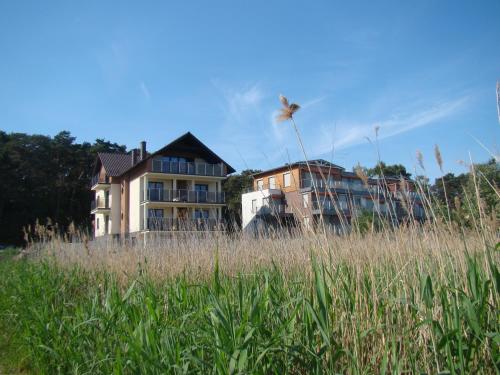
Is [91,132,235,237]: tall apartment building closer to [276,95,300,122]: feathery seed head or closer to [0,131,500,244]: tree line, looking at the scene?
[0,131,500,244]: tree line

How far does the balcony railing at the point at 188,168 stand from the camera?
1221 inches

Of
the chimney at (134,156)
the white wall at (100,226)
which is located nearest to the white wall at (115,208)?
the white wall at (100,226)

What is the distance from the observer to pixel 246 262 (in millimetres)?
5469

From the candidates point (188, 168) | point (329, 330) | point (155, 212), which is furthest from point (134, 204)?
point (329, 330)

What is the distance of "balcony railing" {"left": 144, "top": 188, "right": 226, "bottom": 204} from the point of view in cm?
3039

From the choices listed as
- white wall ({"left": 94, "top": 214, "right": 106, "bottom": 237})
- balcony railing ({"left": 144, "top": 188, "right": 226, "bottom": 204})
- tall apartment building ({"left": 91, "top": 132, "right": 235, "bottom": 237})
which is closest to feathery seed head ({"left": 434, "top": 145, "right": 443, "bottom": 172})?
tall apartment building ({"left": 91, "top": 132, "right": 235, "bottom": 237})

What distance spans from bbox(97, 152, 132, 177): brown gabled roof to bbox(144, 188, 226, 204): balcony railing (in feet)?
26.8

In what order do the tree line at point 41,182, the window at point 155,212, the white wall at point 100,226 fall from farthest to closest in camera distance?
1. the tree line at point 41,182
2. the white wall at point 100,226
3. the window at point 155,212

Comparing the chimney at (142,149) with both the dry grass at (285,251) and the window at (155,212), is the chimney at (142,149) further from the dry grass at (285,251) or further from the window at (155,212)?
the dry grass at (285,251)

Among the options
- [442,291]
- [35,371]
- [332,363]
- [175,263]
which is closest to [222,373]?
[332,363]

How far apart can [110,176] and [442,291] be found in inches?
1498

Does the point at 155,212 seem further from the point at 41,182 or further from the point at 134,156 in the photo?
the point at 41,182

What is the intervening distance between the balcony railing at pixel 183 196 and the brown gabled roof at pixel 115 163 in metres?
8.18

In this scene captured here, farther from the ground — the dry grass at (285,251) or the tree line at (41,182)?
the tree line at (41,182)
